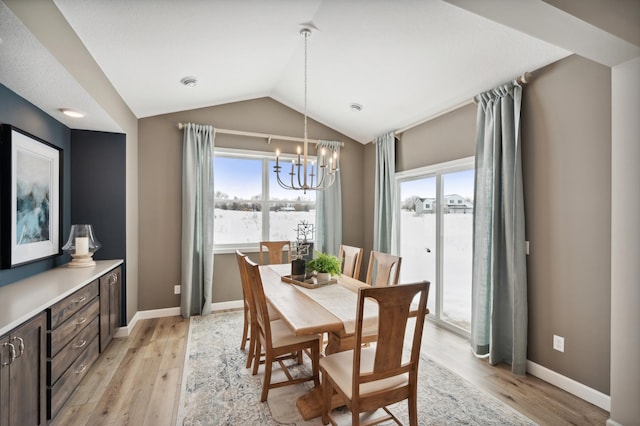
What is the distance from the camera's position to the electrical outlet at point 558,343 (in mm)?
2371

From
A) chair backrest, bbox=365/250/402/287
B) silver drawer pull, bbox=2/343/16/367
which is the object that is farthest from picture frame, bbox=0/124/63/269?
chair backrest, bbox=365/250/402/287

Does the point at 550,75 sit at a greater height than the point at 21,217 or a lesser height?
greater

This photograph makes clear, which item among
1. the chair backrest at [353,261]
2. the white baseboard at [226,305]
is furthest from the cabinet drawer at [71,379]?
the chair backrest at [353,261]

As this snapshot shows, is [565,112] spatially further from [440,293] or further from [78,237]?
[78,237]

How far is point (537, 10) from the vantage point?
4.74 ft

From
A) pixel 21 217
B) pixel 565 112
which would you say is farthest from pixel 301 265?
pixel 565 112

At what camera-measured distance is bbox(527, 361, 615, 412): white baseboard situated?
2.11 meters

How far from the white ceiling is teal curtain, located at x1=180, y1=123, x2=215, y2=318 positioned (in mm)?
519

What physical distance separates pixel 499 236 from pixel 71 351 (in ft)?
11.6

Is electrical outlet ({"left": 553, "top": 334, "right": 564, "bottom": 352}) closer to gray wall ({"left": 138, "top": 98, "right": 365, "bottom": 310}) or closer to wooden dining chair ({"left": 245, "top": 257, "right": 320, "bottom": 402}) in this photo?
wooden dining chair ({"left": 245, "top": 257, "right": 320, "bottom": 402})

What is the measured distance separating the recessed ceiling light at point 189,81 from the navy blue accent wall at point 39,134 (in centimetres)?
122

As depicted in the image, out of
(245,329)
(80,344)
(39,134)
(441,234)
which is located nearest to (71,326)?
(80,344)

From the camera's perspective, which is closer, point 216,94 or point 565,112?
point 565,112

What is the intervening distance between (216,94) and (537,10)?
3387 mm
